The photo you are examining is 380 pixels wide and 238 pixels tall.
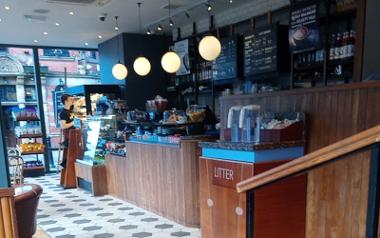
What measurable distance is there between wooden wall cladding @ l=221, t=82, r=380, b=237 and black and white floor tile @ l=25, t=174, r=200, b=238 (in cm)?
171

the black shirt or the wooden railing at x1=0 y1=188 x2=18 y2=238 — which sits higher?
the black shirt

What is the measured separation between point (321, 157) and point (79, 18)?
6.40m

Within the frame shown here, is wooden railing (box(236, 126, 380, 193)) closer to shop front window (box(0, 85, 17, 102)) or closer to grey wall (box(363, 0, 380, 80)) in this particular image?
grey wall (box(363, 0, 380, 80))

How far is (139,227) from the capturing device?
4.34 m

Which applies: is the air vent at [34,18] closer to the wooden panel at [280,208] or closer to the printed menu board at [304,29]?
the printed menu board at [304,29]

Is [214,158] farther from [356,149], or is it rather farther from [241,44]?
[241,44]

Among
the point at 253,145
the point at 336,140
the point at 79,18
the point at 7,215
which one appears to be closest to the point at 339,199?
the point at 336,140

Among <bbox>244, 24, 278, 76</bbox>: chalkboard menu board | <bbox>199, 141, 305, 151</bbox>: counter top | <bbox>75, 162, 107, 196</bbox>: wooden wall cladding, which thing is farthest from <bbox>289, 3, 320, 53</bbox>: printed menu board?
<bbox>75, 162, 107, 196</bbox>: wooden wall cladding

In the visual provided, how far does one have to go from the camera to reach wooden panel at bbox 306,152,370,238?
2.51 metres

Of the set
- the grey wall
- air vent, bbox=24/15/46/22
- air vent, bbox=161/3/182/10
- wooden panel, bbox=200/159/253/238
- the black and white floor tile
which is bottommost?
the black and white floor tile

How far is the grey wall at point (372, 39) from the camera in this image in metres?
3.37

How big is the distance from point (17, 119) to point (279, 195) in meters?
7.27

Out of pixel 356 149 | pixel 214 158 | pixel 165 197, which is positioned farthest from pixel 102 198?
pixel 356 149

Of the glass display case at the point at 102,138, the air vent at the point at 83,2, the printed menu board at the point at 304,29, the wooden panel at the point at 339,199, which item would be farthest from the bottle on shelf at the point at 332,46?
the glass display case at the point at 102,138
